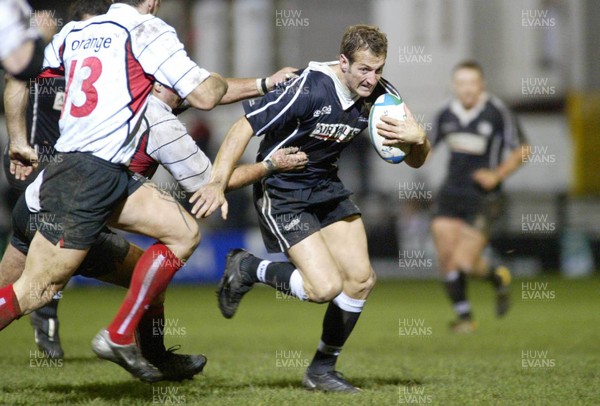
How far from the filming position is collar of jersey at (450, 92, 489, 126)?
35.3 feet

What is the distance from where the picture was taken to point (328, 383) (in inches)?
237

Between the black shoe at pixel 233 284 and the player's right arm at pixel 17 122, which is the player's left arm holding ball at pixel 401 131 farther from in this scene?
the player's right arm at pixel 17 122

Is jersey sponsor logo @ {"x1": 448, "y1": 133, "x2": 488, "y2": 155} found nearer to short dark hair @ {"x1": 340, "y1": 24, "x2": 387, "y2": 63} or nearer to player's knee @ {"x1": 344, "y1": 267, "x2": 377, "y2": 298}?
player's knee @ {"x1": 344, "y1": 267, "x2": 377, "y2": 298}


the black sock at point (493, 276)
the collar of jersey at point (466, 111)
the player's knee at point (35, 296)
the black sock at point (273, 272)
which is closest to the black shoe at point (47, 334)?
the black sock at point (273, 272)

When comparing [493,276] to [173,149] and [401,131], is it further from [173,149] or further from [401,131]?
[173,149]

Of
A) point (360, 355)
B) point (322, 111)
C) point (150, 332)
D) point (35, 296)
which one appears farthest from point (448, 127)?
point (35, 296)

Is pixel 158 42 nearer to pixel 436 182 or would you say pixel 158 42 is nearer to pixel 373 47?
pixel 373 47

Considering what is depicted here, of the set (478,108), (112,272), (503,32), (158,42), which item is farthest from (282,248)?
(503,32)

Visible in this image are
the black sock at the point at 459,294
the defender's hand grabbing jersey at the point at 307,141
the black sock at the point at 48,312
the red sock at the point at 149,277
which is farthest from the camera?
the black sock at the point at 459,294

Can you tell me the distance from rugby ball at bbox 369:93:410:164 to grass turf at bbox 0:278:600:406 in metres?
1.47

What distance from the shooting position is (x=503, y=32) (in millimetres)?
23984

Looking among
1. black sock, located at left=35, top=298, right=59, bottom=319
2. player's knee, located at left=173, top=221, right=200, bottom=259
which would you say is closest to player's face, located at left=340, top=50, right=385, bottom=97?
player's knee, located at left=173, top=221, right=200, bottom=259

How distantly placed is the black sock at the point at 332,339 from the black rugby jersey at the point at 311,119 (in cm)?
89

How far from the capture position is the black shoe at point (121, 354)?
5.13m
